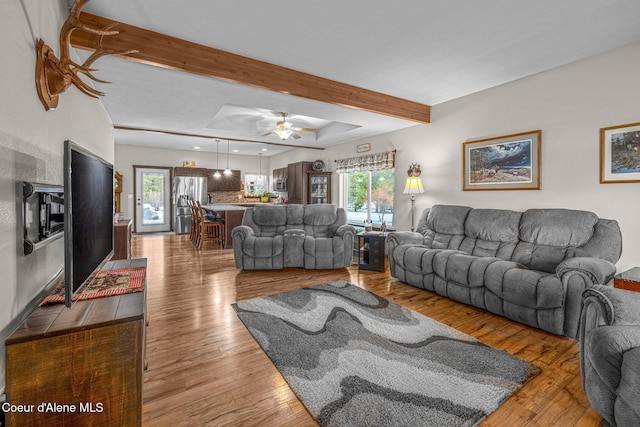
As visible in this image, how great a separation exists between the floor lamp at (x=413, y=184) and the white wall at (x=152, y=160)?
546 centimetres

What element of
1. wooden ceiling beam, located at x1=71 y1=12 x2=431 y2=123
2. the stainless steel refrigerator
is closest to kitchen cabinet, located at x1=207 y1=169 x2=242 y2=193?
the stainless steel refrigerator

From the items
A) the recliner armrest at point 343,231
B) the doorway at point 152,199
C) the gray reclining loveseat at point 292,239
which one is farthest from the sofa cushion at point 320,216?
the doorway at point 152,199

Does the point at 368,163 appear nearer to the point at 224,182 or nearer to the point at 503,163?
the point at 503,163

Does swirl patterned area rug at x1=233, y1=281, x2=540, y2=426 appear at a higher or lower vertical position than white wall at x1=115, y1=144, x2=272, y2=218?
lower

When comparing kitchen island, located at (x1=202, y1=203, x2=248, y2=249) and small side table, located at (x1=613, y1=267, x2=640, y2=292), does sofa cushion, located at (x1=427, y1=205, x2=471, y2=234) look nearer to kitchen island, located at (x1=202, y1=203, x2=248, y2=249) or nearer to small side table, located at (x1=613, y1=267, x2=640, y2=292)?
small side table, located at (x1=613, y1=267, x2=640, y2=292)

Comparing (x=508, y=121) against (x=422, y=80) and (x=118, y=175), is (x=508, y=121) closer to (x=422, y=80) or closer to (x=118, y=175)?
(x=422, y=80)

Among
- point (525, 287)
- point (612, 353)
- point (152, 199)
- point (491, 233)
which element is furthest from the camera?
point (152, 199)

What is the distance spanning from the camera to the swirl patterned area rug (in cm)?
161

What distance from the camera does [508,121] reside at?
379 centimetres

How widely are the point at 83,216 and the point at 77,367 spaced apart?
0.69m

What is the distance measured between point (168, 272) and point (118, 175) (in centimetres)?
489

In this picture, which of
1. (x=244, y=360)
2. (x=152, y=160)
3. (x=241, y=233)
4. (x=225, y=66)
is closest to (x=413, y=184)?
(x=241, y=233)

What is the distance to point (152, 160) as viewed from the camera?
8.45m

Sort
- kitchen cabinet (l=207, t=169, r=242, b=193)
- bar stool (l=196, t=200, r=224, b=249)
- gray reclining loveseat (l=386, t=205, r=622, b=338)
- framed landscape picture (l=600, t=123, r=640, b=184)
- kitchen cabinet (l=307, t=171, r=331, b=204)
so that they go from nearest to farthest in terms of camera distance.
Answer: gray reclining loveseat (l=386, t=205, r=622, b=338) → framed landscape picture (l=600, t=123, r=640, b=184) → bar stool (l=196, t=200, r=224, b=249) → kitchen cabinet (l=307, t=171, r=331, b=204) → kitchen cabinet (l=207, t=169, r=242, b=193)
